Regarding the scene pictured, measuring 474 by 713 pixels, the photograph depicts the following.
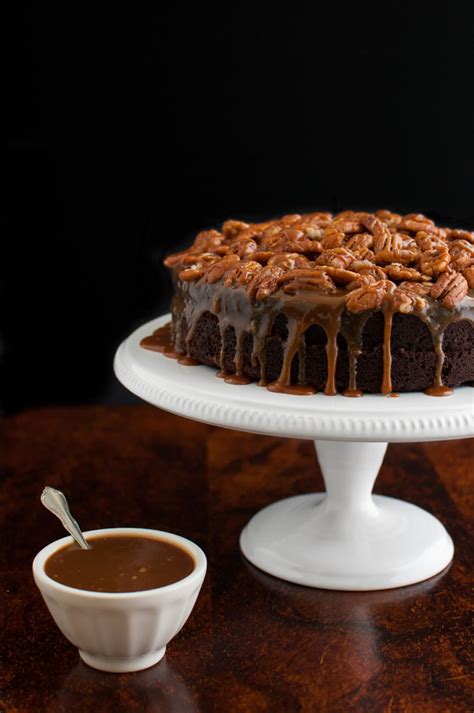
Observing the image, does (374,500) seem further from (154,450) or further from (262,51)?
(262,51)

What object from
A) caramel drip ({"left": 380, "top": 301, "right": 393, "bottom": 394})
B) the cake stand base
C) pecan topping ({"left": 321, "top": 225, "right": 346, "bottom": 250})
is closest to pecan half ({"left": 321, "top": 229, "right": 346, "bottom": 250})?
pecan topping ({"left": 321, "top": 225, "right": 346, "bottom": 250})

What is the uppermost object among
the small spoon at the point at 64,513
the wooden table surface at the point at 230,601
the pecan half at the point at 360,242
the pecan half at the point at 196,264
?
the pecan half at the point at 360,242

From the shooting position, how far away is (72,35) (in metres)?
2.63

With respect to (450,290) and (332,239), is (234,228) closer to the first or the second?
(332,239)

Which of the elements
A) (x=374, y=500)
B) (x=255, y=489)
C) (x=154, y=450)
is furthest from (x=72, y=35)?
(x=374, y=500)

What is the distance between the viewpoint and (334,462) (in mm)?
1871

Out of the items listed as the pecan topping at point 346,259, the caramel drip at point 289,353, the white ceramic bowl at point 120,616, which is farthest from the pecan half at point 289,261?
the white ceramic bowl at point 120,616

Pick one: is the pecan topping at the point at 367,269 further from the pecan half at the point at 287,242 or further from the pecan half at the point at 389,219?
the pecan half at the point at 389,219

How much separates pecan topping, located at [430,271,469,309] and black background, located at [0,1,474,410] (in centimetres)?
97

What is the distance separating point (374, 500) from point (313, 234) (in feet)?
1.78

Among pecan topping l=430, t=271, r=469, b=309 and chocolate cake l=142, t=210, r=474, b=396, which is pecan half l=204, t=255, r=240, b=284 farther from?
pecan topping l=430, t=271, r=469, b=309

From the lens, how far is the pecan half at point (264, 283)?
1.65m

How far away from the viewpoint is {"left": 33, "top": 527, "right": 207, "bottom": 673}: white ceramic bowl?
141 centimetres

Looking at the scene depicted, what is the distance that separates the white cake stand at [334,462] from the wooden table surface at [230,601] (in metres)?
0.04
